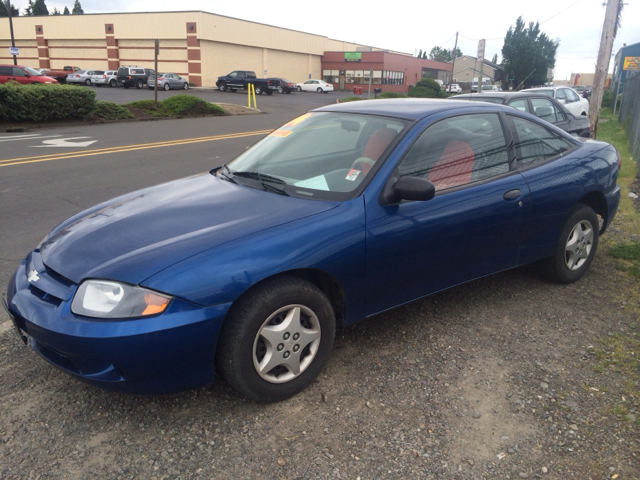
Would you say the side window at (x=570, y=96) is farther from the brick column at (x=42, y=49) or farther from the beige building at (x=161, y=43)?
the brick column at (x=42, y=49)

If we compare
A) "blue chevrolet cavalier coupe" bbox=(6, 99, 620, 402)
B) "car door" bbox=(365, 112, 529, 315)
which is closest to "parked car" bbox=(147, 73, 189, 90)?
"blue chevrolet cavalier coupe" bbox=(6, 99, 620, 402)

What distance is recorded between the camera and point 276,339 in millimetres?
2711

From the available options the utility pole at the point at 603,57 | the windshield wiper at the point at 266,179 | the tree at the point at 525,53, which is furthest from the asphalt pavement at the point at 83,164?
the tree at the point at 525,53

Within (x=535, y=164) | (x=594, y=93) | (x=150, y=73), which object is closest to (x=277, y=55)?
(x=150, y=73)

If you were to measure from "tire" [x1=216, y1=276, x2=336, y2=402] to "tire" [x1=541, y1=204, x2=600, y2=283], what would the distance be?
7.72ft

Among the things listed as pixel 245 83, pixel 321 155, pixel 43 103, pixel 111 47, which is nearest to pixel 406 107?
pixel 321 155

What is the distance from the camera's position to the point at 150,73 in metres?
42.7

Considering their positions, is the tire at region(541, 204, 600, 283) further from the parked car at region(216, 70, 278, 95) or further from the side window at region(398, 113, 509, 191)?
the parked car at region(216, 70, 278, 95)

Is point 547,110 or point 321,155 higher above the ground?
point 547,110

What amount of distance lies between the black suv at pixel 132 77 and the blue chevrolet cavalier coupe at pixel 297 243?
4147cm

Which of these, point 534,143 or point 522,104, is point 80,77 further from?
point 534,143

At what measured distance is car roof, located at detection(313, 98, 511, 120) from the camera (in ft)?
11.7

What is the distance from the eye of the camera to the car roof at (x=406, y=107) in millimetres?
3562

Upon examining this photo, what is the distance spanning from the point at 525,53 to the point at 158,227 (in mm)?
82225
